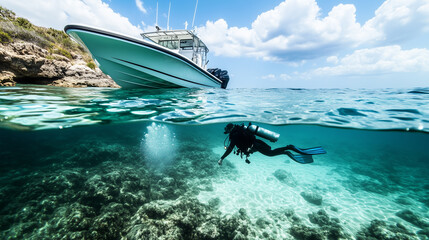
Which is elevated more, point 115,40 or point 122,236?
point 115,40

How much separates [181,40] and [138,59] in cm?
623

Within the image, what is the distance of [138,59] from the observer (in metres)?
6.94

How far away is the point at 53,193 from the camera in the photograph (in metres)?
6.82

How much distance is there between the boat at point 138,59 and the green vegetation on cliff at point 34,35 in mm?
9059

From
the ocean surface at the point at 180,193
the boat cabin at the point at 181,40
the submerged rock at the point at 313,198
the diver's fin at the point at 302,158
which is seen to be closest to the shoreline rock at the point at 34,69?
the ocean surface at the point at 180,193

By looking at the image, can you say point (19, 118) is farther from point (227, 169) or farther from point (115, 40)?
point (227, 169)

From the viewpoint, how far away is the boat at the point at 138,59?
19.2 ft

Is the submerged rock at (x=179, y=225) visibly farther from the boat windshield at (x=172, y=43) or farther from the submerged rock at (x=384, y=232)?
the boat windshield at (x=172, y=43)

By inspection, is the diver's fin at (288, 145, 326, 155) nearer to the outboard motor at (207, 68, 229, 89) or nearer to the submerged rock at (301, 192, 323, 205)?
the submerged rock at (301, 192, 323, 205)

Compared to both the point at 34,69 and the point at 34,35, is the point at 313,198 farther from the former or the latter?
the point at 34,35

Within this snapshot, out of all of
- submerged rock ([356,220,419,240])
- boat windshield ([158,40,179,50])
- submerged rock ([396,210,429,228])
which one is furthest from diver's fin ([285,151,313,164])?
boat windshield ([158,40,179,50])

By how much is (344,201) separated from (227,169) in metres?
7.95

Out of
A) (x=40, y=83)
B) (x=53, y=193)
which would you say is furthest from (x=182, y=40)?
(x=53, y=193)

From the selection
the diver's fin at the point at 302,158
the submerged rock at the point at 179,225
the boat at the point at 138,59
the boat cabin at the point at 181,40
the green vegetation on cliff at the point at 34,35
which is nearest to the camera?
the submerged rock at the point at 179,225
